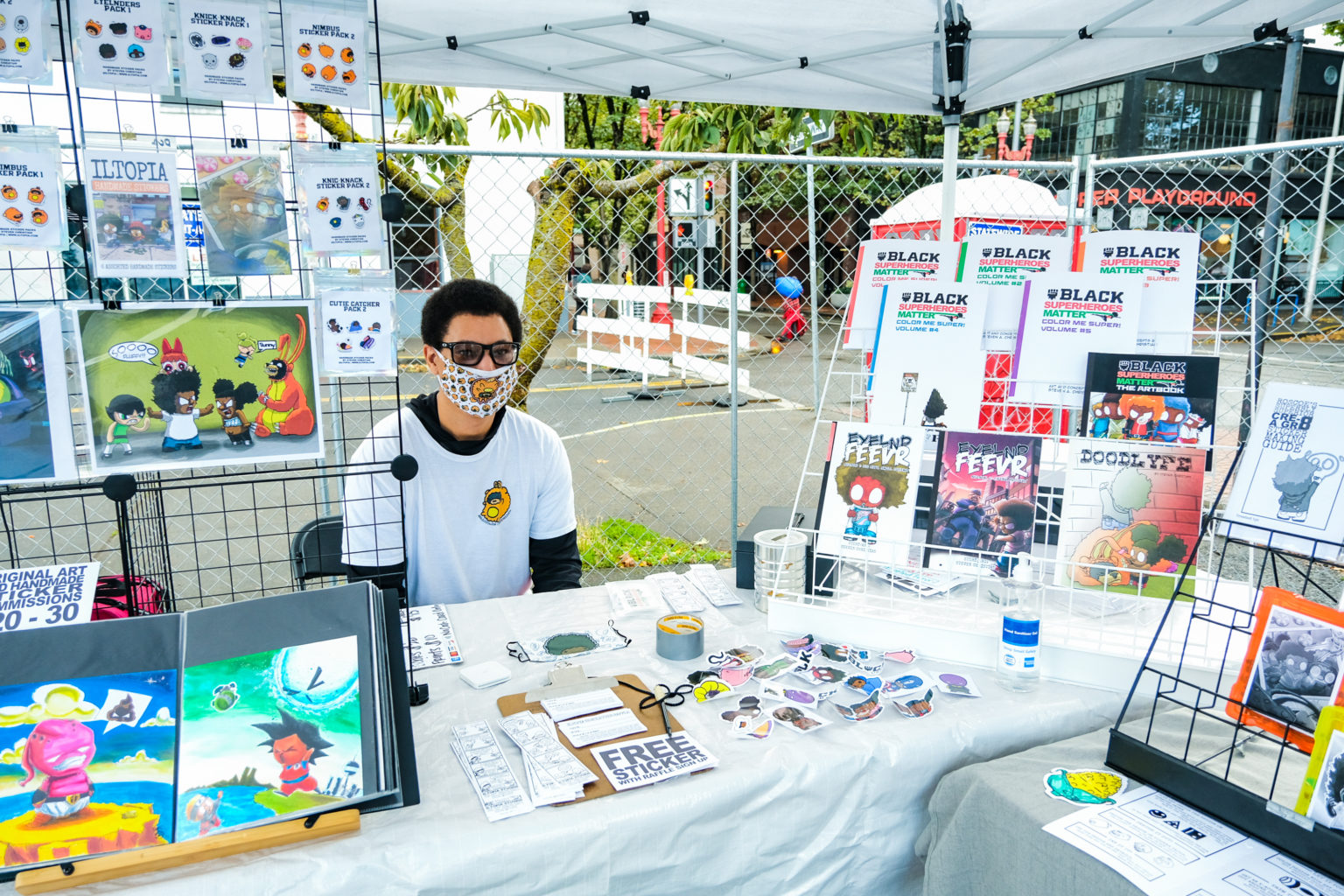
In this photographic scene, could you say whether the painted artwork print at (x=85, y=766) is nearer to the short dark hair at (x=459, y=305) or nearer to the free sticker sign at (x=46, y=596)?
the free sticker sign at (x=46, y=596)

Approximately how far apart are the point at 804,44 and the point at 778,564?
1.76m

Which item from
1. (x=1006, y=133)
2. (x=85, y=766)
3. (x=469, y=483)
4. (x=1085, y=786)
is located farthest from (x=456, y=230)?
(x=1006, y=133)

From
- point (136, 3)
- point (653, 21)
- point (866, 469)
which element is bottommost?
point (866, 469)

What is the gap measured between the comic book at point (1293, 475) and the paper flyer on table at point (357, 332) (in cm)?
127

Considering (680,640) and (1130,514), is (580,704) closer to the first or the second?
(680,640)

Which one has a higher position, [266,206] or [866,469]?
[266,206]

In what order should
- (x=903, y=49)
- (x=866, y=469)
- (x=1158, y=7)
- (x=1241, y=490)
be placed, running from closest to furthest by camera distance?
1. (x=1241, y=490)
2. (x=866, y=469)
3. (x=1158, y=7)
4. (x=903, y=49)

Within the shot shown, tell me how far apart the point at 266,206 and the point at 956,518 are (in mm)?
1404

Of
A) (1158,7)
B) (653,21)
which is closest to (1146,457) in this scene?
(1158,7)

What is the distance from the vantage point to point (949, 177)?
2.59 meters

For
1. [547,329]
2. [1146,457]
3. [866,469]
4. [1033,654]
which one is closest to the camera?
[1033,654]

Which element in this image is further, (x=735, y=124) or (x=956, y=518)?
(x=735, y=124)

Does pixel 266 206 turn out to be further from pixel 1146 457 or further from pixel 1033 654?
pixel 1146 457

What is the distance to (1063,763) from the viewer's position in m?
→ 1.30
